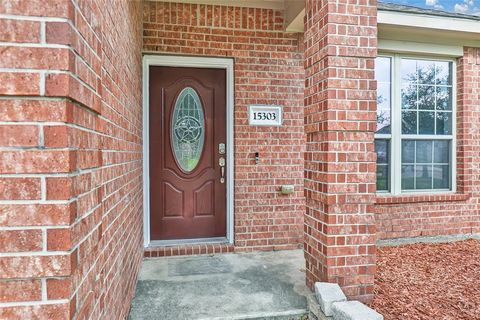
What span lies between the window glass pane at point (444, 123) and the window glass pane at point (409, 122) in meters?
0.40

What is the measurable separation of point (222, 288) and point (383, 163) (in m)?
2.84

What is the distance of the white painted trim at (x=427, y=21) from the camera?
402 centimetres

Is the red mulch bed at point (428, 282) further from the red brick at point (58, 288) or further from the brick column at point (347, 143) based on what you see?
the red brick at point (58, 288)

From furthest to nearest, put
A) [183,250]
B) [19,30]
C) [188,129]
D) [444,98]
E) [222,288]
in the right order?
[444,98] < [188,129] < [183,250] < [222,288] < [19,30]

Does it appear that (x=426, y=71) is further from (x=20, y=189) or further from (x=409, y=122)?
(x=20, y=189)

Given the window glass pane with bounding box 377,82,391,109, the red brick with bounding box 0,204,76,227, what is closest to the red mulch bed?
the window glass pane with bounding box 377,82,391,109

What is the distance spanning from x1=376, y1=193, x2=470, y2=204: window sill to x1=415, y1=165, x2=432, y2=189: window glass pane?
0.17 m

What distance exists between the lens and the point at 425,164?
15.3 ft

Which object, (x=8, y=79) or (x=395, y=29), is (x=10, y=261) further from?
(x=395, y=29)

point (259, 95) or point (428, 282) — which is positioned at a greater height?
point (259, 95)

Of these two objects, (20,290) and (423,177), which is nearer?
(20,290)

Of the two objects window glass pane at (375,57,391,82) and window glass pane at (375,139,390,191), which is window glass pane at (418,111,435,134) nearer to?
window glass pane at (375,139,390,191)

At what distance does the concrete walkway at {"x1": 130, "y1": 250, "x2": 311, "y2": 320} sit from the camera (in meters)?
2.51

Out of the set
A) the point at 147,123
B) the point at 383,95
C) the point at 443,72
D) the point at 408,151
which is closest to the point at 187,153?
the point at 147,123
